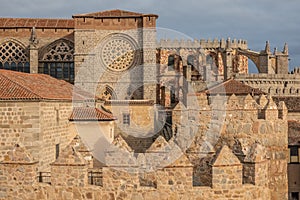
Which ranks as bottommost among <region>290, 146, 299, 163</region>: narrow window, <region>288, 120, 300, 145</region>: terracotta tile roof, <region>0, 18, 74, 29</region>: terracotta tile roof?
<region>290, 146, 299, 163</region>: narrow window

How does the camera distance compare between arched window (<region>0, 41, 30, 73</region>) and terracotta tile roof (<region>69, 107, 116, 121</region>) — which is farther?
arched window (<region>0, 41, 30, 73</region>)

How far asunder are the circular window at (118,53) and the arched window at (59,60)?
100 inches

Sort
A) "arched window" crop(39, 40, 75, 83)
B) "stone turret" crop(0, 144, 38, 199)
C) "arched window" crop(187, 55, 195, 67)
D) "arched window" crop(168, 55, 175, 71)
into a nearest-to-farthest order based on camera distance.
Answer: "stone turret" crop(0, 144, 38, 199), "arched window" crop(39, 40, 75, 83), "arched window" crop(168, 55, 175, 71), "arched window" crop(187, 55, 195, 67)

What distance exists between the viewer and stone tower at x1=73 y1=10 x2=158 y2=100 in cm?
3194

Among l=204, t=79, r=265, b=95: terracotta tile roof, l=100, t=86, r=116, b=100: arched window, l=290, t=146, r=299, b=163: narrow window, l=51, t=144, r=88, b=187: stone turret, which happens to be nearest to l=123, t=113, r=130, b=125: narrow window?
l=100, t=86, r=116, b=100: arched window

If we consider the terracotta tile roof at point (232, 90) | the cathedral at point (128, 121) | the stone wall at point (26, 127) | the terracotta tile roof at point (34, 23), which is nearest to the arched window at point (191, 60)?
the cathedral at point (128, 121)

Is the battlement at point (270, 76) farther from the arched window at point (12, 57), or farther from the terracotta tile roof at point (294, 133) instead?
the terracotta tile roof at point (294, 133)

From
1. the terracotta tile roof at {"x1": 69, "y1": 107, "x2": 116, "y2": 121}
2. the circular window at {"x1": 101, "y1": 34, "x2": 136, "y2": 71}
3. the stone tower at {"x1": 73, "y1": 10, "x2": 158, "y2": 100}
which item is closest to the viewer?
the terracotta tile roof at {"x1": 69, "y1": 107, "x2": 116, "y2": 121}

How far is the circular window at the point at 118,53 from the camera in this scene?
32719mm

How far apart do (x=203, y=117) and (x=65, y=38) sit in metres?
Result: 22.6

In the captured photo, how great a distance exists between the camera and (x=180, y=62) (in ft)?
149

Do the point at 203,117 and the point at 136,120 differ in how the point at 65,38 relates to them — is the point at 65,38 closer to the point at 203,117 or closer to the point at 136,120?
the point at 136,120

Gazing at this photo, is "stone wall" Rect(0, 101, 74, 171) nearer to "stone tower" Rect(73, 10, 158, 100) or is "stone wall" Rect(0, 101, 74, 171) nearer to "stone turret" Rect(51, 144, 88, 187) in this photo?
"stone turret" Rect(51, 144, 88, 187)

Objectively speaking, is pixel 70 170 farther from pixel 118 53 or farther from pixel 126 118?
pixel 118 53
